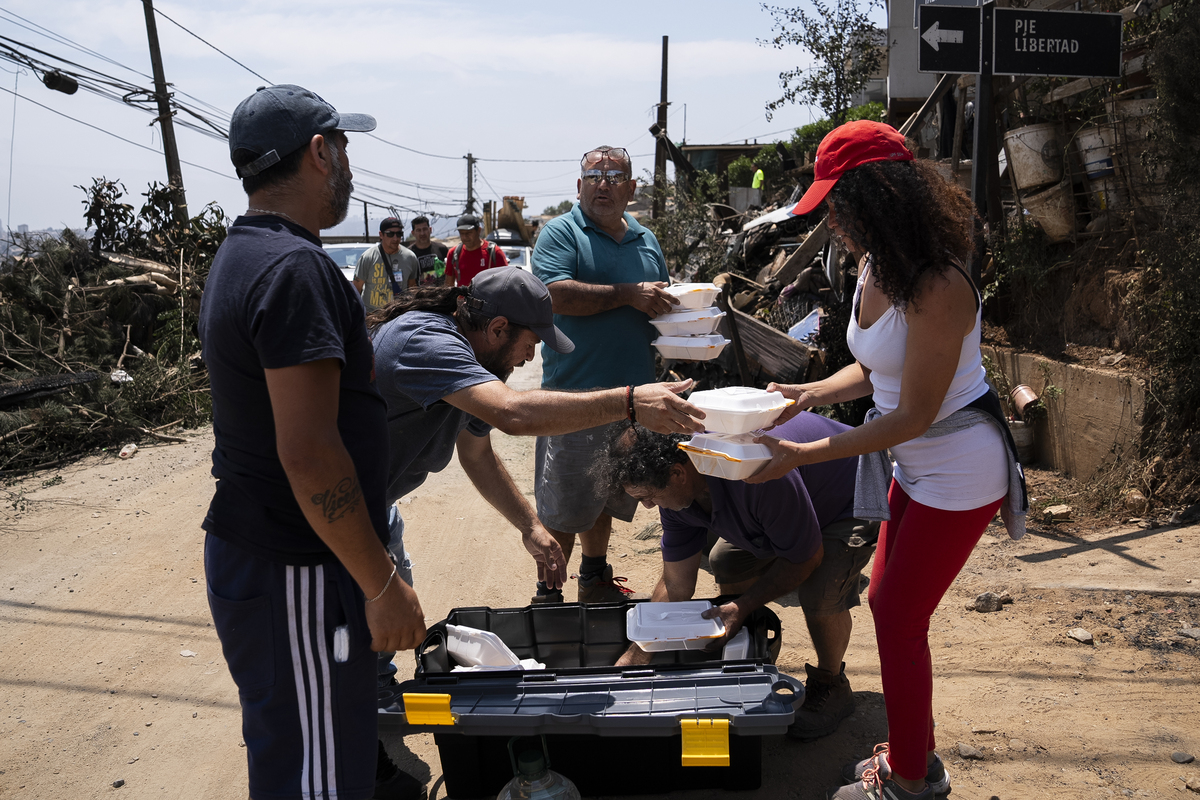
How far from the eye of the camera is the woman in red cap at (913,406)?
2184mm

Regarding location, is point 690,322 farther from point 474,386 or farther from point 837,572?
point 474,386

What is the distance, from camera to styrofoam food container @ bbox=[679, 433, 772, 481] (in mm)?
2406

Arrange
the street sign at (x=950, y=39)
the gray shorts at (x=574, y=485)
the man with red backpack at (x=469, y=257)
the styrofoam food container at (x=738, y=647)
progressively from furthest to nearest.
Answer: the man with red backpack at (x=469, y=257) < the street sign at (x=950, y=39) < the gray shorts at (x=574, y=485) < the styrofoam food container at (x=738, y=647)

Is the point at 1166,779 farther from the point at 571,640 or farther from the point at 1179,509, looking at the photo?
the point at 1179,509

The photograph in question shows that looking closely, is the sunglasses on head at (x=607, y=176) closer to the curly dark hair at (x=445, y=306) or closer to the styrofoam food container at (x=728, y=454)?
the curly dark hair at (x=445, y=306)

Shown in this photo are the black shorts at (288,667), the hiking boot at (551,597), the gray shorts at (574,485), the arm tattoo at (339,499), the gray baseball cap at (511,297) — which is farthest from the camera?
the gray shorts at (574,485)

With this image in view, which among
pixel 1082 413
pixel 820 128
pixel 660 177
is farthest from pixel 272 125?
pixel 820 128

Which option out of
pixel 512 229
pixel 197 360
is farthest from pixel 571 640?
pixel 512 229

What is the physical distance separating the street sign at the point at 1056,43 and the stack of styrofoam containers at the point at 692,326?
100 inches

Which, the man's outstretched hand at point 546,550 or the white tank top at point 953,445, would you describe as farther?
the man's outstretched hand at point 546,550

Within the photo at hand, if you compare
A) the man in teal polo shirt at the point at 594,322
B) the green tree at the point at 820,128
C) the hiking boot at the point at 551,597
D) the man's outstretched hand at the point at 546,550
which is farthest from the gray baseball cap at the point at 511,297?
the green tree at the point at 820,128

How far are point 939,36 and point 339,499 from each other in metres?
4.52

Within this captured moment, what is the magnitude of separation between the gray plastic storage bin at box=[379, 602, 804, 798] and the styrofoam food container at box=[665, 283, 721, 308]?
1466 millimetres

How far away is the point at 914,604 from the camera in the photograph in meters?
2.38
